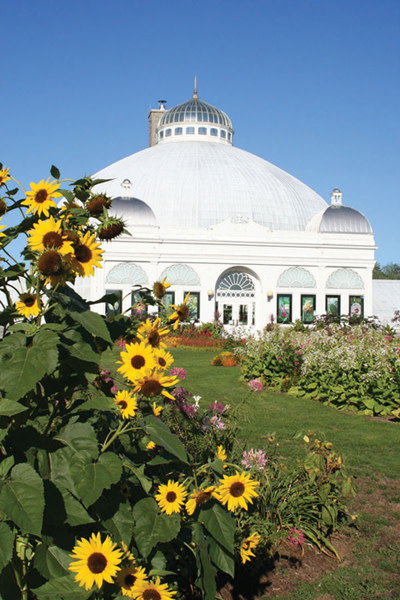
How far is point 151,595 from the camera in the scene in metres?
2.28

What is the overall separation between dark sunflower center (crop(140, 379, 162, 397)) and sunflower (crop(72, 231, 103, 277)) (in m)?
0.52

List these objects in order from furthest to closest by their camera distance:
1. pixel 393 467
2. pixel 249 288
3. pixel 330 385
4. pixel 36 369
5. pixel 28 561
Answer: pixel 249 288
pixel 330 385
pixel 393 467
pixel 28 561
pixel 36 369

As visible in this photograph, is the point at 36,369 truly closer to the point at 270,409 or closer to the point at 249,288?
the point at 270,409

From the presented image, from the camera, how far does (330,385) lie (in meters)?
11.1

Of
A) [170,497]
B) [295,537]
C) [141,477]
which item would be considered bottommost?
[295,537]

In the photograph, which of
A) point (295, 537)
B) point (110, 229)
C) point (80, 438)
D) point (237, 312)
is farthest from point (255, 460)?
point (237, 312)

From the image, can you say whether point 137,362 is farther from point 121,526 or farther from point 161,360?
point 121,526

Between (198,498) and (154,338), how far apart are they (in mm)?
736

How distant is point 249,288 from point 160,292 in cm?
2985

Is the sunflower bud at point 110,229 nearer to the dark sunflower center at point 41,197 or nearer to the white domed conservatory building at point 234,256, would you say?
the dark sunflower center at point 41,197

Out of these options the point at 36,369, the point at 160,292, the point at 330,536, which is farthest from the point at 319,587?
the point at 36,369

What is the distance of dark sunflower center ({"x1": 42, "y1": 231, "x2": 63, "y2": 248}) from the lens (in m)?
2.32

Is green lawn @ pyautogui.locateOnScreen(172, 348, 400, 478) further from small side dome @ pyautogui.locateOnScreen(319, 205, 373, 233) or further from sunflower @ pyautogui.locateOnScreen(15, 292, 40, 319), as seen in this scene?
small side dome @ pyautogui.locateOnScreen(319, 205, 373, 233)

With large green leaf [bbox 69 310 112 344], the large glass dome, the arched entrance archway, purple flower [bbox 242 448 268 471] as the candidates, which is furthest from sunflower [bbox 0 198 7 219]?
the large glass dome
